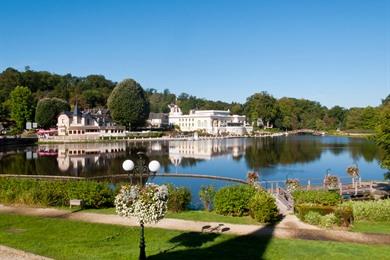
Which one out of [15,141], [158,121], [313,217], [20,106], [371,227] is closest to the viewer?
[371,227]

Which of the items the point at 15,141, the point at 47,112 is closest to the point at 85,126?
the point at 47,112

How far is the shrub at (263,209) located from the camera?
58.8 feet

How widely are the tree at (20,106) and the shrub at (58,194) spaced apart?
311 feet

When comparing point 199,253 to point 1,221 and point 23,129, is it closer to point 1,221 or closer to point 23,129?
point 1,221

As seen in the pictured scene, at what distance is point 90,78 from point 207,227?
500 feet

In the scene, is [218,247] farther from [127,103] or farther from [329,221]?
[127,103]

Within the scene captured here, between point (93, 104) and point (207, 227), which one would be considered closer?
point (207, 227)

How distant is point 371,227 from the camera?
17.5 m

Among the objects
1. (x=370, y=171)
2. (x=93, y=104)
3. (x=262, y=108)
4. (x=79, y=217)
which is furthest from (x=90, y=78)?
(x=79, y=217)

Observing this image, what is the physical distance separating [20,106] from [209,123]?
61414 mm

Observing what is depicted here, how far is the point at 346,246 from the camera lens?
14.2m

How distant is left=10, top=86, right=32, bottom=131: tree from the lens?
361ft

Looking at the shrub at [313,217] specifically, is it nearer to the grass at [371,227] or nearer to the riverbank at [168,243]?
the riverbank at [168,243]

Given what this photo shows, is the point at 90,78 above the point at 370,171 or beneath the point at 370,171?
above
